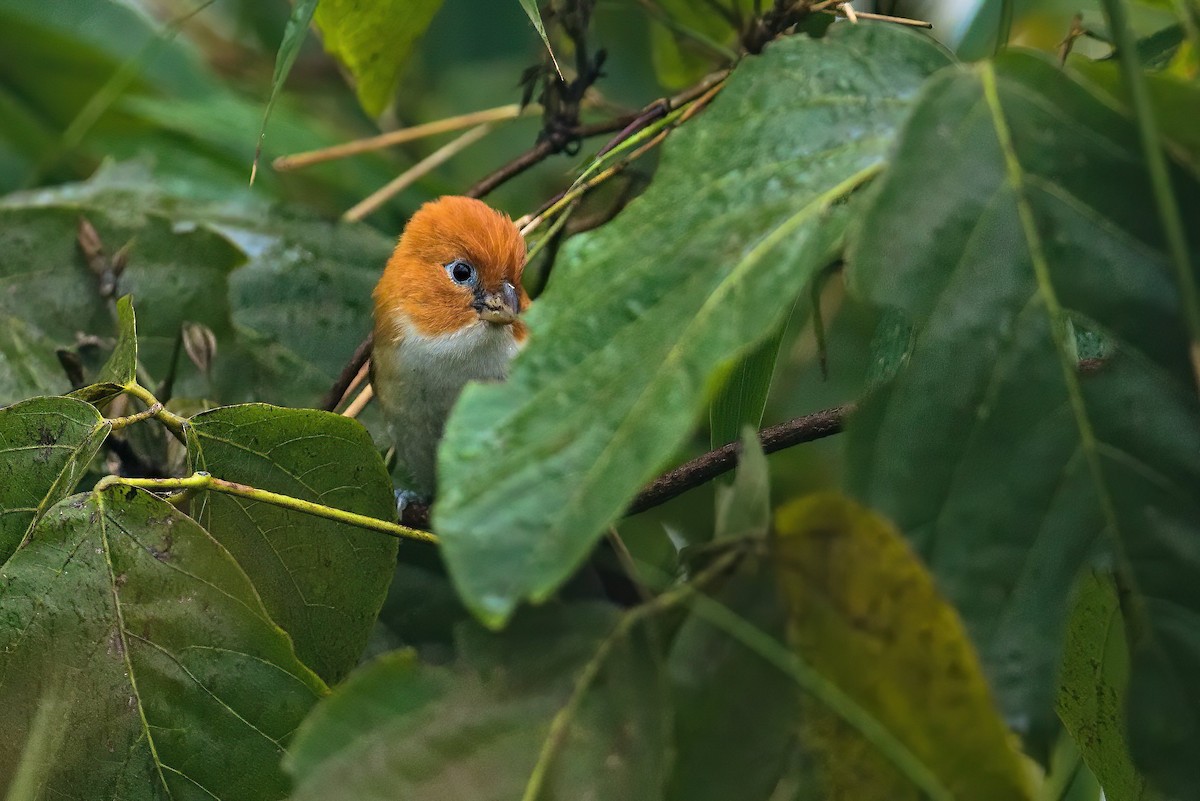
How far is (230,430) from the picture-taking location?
1.03 meters

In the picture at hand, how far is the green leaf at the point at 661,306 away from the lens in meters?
0.63

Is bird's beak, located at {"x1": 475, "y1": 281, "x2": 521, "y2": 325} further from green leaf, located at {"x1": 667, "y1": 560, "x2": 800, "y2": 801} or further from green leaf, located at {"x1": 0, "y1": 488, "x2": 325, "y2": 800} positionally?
green leaf, located at {"x1": 667, "y1": 560, "x2": 800, "y2": 801}

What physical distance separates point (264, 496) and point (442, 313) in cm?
87

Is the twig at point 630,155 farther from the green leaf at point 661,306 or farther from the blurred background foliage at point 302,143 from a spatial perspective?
the green leaf at point 661,306

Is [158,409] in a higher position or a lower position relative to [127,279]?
higher

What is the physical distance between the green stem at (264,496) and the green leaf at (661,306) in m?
0.32

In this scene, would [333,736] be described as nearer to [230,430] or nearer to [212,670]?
[212,670]

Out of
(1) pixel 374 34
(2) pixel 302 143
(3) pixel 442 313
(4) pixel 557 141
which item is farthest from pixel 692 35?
(2) pixel 302 143

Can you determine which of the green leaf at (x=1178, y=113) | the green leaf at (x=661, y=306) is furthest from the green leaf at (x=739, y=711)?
the green leaf at (x=1178, y=113)

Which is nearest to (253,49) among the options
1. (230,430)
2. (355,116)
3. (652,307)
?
(355,116)

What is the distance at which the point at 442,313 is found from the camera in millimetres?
1826

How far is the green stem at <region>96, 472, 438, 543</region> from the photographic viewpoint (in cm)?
97

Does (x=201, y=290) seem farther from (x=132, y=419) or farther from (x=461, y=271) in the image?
(x=132, y=419)

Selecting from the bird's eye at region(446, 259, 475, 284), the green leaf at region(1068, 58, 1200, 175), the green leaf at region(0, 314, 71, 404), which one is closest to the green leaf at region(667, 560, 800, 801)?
the green leaf at region(1068, 58, 1200, 175)
